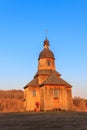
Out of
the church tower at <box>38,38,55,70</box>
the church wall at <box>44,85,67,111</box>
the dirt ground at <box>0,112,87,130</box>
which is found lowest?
the dirt ground at <box>0,112,87,130</box>

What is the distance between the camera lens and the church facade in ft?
161

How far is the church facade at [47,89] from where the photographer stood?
48.9 metres

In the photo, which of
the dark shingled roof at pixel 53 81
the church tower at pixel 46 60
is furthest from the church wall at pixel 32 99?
the church tower at pixel 46 60

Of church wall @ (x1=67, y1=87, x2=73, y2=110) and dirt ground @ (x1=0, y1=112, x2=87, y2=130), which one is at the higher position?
church wall @ (x1=67, y1=87, x2=73, y2=110)

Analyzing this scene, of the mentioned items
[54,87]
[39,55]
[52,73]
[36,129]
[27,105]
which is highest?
[39,55]

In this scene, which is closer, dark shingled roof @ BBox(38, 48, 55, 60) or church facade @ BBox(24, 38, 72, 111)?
church facade @ BBox(24, 38, 72, 111)

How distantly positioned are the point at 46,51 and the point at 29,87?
10142 millimetres

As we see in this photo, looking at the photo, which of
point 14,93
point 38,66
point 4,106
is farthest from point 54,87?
point 14,93

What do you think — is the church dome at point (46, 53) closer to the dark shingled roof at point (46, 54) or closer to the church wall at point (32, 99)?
the dark shingled roof at point (46, 54)

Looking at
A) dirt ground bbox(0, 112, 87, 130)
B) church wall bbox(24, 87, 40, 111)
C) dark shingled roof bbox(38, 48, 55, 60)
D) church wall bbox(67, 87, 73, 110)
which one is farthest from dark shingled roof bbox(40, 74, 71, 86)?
dirt ground bbox(0, 112, 87, 130)

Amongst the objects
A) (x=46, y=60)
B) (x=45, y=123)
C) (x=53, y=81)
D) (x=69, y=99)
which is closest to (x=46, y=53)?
(x=46, y=60)

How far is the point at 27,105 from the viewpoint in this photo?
54.0 m

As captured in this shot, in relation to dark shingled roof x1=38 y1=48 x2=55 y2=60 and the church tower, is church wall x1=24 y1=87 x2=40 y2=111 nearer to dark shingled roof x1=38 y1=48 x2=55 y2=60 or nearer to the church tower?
the church tower

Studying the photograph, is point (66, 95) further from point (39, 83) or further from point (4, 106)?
point (4, 106)
